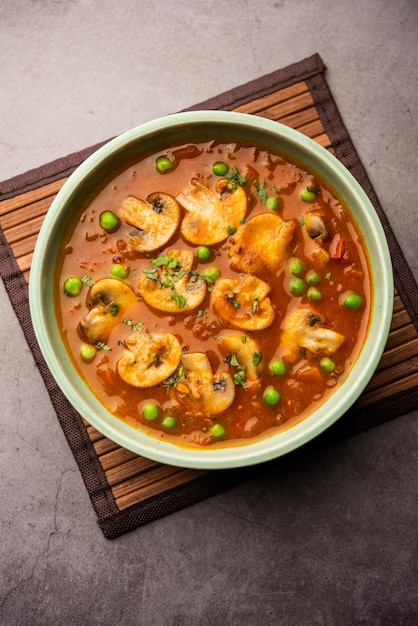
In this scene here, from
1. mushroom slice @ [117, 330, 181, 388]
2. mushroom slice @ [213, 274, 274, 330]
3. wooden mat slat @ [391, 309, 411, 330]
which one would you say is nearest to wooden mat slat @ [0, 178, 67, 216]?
mushroom slice @ [117, 330, 181, 388]

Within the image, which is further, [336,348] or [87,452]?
[87,452]

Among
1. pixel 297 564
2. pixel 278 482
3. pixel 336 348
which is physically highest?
pixel 336 348

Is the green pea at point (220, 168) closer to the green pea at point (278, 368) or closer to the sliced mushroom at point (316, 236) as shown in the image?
the sliced mushroom at point (316, 236)

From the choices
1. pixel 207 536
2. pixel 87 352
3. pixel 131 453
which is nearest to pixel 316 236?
pixel 87 352

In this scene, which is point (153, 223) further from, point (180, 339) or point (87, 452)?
point (87, 452)

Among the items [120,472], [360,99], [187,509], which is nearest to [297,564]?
[187,509]

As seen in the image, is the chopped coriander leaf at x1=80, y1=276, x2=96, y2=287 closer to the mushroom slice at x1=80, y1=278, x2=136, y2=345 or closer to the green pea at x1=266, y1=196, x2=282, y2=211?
the mushroom slice at x1=80, y1=278, x2=136, y2=345

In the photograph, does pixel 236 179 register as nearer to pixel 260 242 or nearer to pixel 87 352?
pixel 260 242
